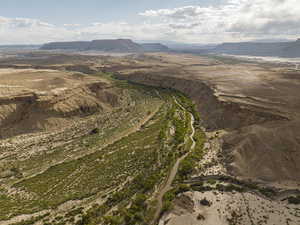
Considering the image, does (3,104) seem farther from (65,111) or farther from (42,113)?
(65,111)

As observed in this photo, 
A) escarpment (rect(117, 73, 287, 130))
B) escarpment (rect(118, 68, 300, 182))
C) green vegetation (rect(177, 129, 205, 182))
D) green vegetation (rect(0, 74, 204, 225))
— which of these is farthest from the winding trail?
escarpment (rect(117, 73, 287, 130))

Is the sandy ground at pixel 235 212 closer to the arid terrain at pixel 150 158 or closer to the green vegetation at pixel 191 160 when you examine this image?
the arid terrain at pixel 150 158

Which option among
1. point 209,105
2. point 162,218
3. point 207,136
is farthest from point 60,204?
point 209,105

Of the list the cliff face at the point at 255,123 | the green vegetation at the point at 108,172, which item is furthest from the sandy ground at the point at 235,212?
the cliff face at the point at 255,123

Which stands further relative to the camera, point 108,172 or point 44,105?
point 44,105

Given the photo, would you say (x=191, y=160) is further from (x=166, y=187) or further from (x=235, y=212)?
(x=235, y=212)

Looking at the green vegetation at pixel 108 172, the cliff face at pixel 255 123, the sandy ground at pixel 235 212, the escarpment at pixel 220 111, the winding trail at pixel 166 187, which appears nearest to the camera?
the sandy ground at pixel 235 212

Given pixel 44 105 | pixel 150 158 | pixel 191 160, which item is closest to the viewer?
pixel 191 160

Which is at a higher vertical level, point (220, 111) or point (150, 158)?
point (220, 111)

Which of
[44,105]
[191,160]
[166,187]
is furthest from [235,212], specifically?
[44,105]
